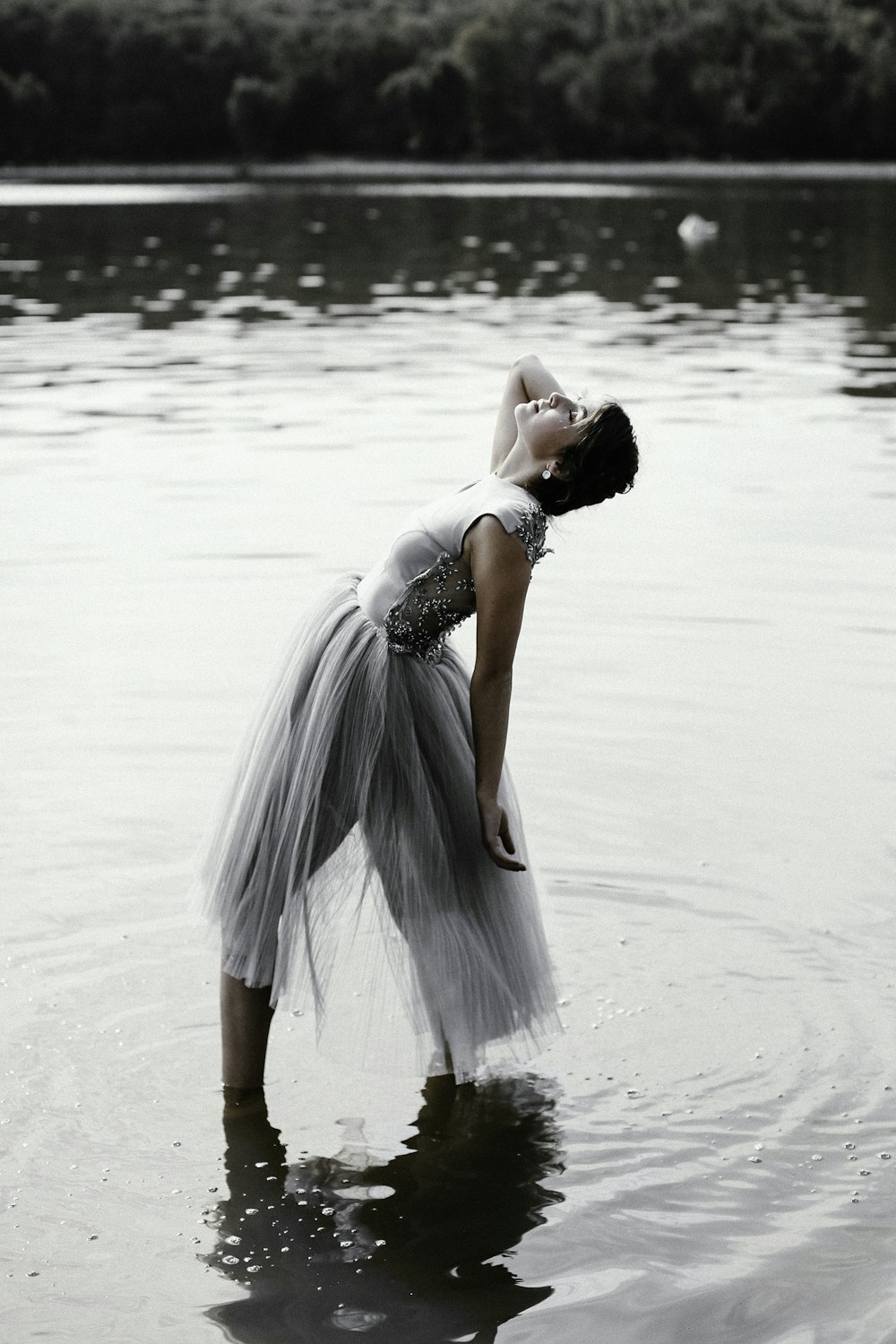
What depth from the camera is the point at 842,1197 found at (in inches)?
158

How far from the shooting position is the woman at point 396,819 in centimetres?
401

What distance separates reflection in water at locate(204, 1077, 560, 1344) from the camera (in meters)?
3.59

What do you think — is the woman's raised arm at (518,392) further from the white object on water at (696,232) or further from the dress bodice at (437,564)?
the white object on water at (696,232)

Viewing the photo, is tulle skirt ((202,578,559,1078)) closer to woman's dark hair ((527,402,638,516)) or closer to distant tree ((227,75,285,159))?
woman's dark hair ((527,402,638,516))

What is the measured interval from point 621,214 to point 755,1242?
46188mm

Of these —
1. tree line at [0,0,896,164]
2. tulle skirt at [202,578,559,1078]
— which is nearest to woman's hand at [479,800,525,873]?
tulle skirt at [202,578,559,1078]

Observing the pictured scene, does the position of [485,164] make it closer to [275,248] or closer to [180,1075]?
[275,248]

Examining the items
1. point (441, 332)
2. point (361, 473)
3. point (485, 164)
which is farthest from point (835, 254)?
point (485, 164)

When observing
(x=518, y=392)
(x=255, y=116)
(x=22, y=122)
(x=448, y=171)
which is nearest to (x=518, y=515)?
(x=518, y=392)

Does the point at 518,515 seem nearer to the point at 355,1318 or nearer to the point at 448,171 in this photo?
the point at 355,1318

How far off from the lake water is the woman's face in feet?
5.31

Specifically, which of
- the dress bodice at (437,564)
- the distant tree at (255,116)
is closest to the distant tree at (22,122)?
the distant tree at (255,116)

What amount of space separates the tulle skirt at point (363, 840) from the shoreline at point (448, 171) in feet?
238

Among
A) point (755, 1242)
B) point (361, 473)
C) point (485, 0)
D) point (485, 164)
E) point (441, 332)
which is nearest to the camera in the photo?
point (755, 1242)
